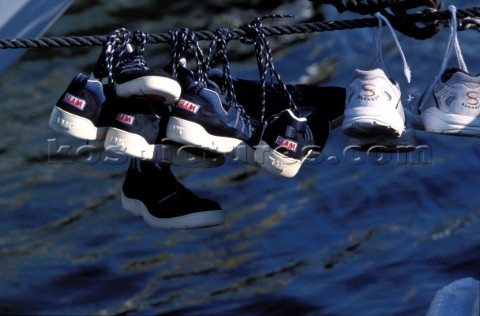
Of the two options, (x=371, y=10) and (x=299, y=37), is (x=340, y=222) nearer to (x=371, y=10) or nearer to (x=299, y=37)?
(x=299, y=37)

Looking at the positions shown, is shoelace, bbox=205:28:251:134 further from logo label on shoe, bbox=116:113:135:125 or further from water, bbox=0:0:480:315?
water, bbox=0:0:480:315

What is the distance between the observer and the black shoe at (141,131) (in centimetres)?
336

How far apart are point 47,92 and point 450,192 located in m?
2.29

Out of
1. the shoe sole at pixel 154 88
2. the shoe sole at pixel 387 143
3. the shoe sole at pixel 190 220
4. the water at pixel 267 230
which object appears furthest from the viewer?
the water at pixel 267 230

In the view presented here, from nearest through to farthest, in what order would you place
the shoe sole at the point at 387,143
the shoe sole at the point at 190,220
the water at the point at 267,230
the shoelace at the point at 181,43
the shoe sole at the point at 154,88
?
the shoe sole at the point at 154,88, the shoelace at the point at 181,43, the shoe sole at the point at 387,143, the shoe sole at the point at 190,220, the water at the point at 267,230

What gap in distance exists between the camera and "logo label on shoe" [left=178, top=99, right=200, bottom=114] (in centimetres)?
336

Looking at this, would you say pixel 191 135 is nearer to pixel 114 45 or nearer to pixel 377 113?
pixel 114 45

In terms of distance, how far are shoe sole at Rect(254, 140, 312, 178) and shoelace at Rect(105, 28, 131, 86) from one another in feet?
1.49

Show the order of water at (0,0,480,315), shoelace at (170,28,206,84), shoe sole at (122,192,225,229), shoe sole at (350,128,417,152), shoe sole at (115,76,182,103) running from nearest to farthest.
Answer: shoe sole at (115,76,182,103) → shoelace at (170,28,206,84) → shoe sole at (350,128,417,152) → shoe sole at (122,192,225,229) → water at (0,0,480,315)

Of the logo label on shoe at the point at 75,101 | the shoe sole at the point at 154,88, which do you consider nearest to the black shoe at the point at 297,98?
the shoe sole at the point at 154,88

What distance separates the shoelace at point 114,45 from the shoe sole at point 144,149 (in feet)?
0.55

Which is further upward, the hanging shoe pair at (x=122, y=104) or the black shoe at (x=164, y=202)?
the hanging shoe pair at (x=122, y=104)

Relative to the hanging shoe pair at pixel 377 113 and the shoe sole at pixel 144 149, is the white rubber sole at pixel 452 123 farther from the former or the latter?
the shoe sole at pixel 144 149

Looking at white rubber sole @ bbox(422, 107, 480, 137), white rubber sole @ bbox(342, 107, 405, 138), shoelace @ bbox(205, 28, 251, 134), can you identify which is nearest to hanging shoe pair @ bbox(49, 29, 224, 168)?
shoelace @ bbox(205, 28, 251, 134)
